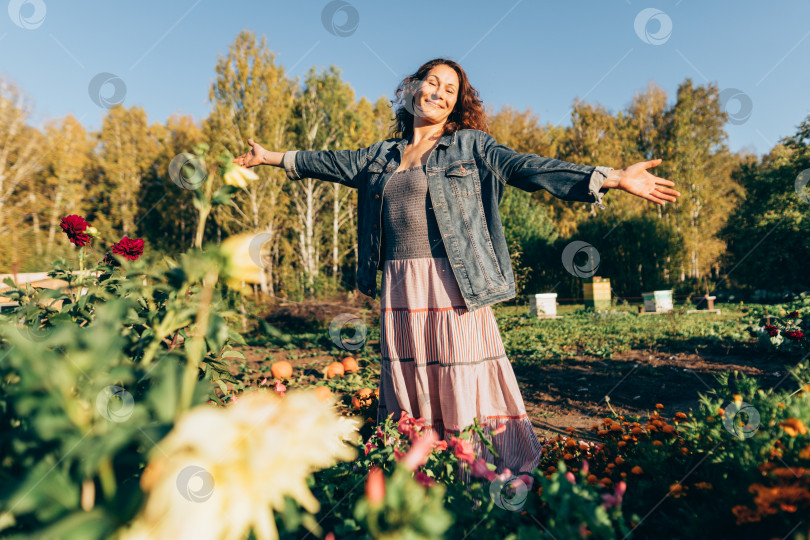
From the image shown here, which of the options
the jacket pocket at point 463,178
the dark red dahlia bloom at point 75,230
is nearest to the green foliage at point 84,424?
the jacket pocket at point 463,178

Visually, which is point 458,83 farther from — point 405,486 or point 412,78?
point 405,486

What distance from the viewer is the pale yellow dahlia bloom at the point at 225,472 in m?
0.43

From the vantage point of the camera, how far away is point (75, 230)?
2115mm

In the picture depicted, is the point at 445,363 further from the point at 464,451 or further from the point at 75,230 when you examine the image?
the point at 75,230

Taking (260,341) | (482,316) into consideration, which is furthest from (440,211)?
(260,341)

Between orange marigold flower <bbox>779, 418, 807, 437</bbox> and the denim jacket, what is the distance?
42.0 inches

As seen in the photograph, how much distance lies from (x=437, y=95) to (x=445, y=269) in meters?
0.88

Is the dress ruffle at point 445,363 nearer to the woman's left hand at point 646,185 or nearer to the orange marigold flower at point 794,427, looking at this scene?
the woman's left hand at point 646,185

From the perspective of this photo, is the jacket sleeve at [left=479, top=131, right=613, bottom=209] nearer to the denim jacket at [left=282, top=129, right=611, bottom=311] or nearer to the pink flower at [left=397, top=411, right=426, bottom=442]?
the denim jacket at [left=282, top=129, right=611, bottom=311]

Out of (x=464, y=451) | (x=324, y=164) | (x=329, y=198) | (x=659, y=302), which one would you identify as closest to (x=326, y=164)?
(x=324, y=164)

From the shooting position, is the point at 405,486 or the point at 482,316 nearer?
the point at 405,486

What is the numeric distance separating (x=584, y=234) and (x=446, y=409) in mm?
16103

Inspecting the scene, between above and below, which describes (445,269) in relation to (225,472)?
above

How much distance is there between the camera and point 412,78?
2404 millimetres
